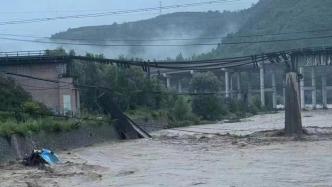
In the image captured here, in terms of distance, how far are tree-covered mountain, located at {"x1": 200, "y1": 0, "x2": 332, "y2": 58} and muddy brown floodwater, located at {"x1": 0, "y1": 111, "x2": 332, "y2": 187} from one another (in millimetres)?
74440

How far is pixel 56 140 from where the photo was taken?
43094 mm

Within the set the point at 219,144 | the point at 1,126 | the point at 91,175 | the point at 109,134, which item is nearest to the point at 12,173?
the point at 91,175

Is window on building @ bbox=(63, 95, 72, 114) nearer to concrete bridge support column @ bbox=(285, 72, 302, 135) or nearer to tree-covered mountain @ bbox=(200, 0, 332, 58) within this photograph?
concrete bridge support column @ bbox=(285, 72, 302, 135)

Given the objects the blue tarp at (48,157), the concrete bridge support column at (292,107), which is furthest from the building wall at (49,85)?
the blue tarp at (48,157)

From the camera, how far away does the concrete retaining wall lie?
1432 inches

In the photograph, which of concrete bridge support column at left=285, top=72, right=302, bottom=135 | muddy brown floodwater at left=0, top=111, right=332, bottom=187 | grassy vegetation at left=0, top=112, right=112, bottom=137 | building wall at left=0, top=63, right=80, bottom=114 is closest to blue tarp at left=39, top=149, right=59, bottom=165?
muddy brown floodwater at left=0, top=111, right=332, bottom=187

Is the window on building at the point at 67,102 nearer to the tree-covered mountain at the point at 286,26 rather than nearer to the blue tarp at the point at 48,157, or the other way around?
the blue tarp at the point at 48,157

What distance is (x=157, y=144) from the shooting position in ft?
156

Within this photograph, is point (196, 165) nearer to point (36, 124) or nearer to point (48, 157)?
point (48, 157)

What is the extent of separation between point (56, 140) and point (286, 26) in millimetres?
102002

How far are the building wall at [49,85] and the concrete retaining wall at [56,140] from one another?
11.5 meters

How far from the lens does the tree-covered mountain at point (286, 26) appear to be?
12300cm

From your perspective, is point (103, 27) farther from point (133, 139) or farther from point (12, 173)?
point (12, 173)

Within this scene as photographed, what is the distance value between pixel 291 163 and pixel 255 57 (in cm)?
869
